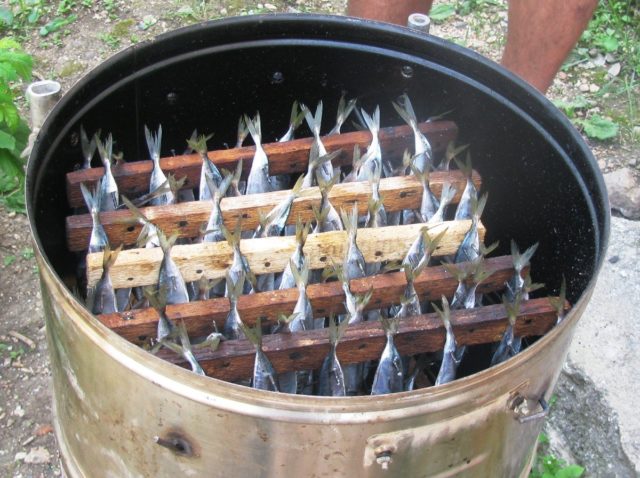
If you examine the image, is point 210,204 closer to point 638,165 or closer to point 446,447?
point 446,447

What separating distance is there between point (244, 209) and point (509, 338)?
0.57 meters

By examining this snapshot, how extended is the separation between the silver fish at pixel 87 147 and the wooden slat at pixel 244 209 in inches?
5.0


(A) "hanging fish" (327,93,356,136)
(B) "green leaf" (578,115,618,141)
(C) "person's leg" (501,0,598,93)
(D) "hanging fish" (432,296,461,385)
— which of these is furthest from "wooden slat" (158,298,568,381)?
(B) "green leaf" (578,115,618,141)

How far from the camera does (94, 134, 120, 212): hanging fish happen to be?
1.57 m

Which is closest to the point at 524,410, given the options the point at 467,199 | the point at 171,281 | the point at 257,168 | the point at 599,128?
the point at 467,199

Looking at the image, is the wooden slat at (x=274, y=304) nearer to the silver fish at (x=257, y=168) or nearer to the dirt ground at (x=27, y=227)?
the silver fish at (x=257, y=168)

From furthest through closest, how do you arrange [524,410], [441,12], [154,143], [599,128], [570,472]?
[441,12] < [599,128] < [570,472] < [154,143] < [524,410]

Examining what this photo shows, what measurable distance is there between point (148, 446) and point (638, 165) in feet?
7.68

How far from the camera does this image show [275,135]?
1.93 m

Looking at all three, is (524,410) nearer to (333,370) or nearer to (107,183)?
(333,370)

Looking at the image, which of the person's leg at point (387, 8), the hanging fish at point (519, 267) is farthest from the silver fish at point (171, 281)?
the person's leg at point (387, 8)

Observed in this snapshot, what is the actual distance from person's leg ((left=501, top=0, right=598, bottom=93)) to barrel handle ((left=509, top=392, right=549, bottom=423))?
1.16 metres

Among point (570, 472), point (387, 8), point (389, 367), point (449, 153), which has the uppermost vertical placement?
point (387, 8)

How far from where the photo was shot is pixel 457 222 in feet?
5.19
